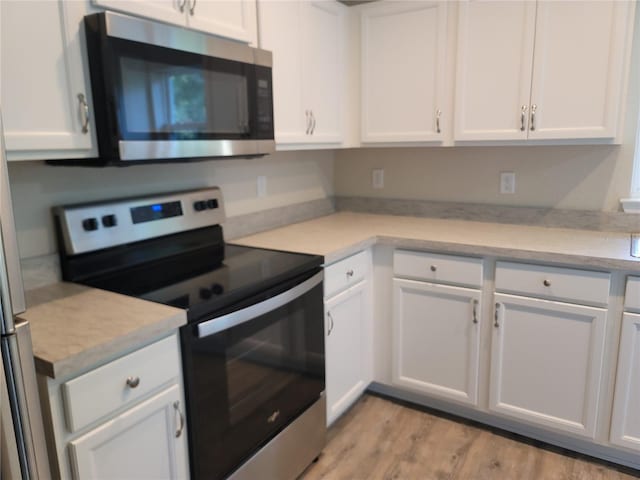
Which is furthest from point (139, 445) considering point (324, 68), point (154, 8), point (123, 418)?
point (324, 68)

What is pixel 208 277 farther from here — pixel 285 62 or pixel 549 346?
pixel 549 346

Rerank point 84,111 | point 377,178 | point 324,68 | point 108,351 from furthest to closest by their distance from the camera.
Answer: point 377,178 < point 324,68 < point 84,111 < point 108,351

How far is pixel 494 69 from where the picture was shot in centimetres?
219

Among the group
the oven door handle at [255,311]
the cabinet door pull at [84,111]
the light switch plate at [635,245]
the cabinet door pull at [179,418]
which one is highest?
the cabinet door pull at [84,111]

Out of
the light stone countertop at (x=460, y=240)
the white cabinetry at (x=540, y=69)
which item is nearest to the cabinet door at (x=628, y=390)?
the light stone countertop at (x=460, y=240)

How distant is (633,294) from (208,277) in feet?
5.08

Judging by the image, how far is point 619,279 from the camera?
71.7 inches

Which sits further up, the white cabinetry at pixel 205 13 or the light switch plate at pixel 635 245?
the white cabinetry at pixel 205 13

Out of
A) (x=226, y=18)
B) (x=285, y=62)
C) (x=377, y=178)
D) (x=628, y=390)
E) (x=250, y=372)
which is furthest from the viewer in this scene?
(x=377, y=178)

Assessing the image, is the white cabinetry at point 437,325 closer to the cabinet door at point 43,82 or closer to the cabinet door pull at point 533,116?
the cabinet door pull at point 533,116

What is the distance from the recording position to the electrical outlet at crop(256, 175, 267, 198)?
2455 millimetres

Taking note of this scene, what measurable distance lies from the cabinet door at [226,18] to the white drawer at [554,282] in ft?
4.54

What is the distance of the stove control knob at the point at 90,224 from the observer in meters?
1.60

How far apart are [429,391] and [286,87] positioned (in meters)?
1.57
